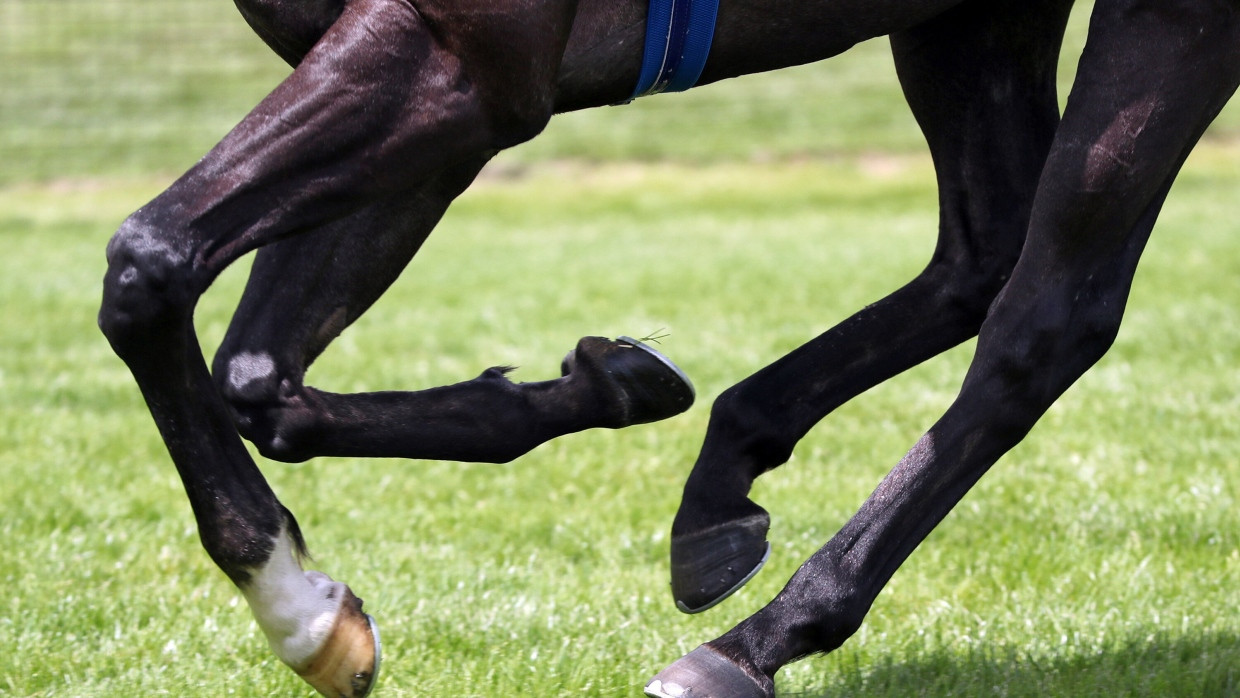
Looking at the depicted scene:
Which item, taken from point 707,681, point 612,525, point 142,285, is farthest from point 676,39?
point 612,525

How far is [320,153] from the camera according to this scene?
2.21 m

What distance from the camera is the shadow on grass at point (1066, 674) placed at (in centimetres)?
296

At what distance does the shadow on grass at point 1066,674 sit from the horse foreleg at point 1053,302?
528 mm

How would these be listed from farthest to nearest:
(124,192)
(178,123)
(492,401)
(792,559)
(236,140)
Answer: (178,123)
(124,192)
(792,559)
(492,401)
(236,140)

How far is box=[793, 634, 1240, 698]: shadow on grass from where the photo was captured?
2.96 meters

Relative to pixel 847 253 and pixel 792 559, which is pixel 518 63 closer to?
pixel 792 559

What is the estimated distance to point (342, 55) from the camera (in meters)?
2.21

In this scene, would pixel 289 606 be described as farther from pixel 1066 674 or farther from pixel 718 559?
pixel 1066 674

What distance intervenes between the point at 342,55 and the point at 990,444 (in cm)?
140

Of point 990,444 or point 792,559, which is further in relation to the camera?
point 792,559

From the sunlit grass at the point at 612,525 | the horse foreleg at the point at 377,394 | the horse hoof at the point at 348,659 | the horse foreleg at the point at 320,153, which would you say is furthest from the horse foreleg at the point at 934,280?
the horse foreleg at the point at 320,153

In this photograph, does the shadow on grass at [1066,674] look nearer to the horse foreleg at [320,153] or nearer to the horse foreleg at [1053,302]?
the horse foreleg at [1053,302]

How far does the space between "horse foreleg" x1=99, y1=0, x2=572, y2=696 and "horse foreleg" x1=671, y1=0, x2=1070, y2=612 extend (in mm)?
939

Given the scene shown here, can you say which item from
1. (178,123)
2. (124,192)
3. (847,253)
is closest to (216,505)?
(847,253)
